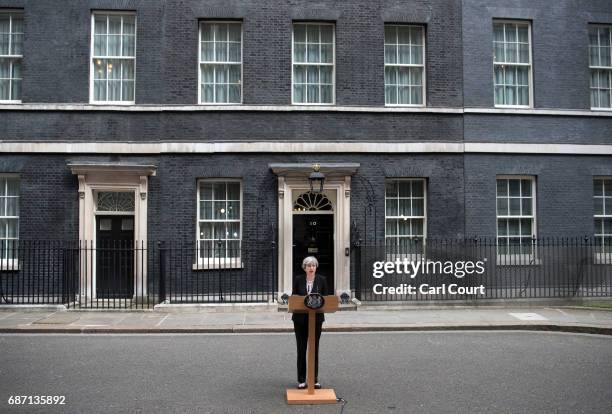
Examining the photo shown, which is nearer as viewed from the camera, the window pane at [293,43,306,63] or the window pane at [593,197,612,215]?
the window pane at [293,43,306,63]

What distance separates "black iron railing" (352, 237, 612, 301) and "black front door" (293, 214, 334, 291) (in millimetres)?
727

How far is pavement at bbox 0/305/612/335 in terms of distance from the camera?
12.3 m

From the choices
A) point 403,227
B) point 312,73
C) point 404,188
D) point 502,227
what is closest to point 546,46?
point 502,227

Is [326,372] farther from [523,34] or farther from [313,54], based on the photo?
[523,34]

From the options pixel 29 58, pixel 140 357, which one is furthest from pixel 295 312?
pixel 29 58

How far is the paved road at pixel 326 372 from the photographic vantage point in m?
6.98

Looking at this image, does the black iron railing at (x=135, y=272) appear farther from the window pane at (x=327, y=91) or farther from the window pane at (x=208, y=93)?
the window pane at (x=327, y=91)

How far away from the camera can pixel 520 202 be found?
17.0 m

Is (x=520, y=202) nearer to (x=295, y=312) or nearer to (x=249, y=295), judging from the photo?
(x=249, y=295)

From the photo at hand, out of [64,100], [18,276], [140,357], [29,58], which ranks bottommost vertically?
[140,357]

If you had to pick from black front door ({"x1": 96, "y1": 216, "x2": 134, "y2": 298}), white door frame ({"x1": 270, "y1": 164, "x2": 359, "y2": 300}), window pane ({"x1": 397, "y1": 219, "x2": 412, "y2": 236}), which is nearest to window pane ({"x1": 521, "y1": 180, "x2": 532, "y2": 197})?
window pane ({"x1": 397, "y1": 219, "x2": 412, "y2": 236})

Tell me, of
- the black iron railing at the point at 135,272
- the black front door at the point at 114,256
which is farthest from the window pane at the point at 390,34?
the black front door at the point at 114,256

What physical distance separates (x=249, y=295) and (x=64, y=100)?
703cm

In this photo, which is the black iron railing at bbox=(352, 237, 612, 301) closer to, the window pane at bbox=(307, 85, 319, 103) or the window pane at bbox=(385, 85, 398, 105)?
the window pane at bbox=(385, 85, 398, 105)
